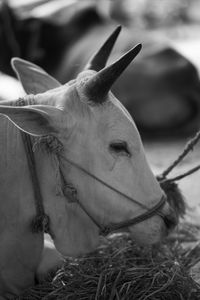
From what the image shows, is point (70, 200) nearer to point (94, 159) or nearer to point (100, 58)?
point (94, 159)

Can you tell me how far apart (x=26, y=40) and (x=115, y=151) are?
4564 mm

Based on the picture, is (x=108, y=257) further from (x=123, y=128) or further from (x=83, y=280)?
(x=123, y=128)

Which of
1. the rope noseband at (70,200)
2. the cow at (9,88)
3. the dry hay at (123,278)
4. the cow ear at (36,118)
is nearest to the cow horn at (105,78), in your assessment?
the cow ear at (36,118)

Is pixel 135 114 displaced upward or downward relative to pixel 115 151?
downward

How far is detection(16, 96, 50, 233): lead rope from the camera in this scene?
288cm

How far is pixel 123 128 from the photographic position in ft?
9.19

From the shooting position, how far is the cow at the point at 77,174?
2.78m

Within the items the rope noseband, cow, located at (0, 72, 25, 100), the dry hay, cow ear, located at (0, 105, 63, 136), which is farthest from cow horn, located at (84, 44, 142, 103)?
cow, located at (0, 72, 25, 100)

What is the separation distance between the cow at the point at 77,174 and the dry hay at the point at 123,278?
Answer: 0.20 metres

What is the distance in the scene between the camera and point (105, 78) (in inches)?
107

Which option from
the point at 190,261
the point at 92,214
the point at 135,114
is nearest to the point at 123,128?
the point at 92,214

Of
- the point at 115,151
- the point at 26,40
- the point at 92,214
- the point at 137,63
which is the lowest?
the point at 26,40

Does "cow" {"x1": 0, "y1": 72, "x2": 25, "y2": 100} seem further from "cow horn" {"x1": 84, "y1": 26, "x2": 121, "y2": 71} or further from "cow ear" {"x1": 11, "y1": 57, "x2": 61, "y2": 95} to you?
"cow horn" {"x1": 84, "y1": 26, "x2": 121, "y2": 71}

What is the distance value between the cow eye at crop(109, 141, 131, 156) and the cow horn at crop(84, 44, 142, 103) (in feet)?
0.61
